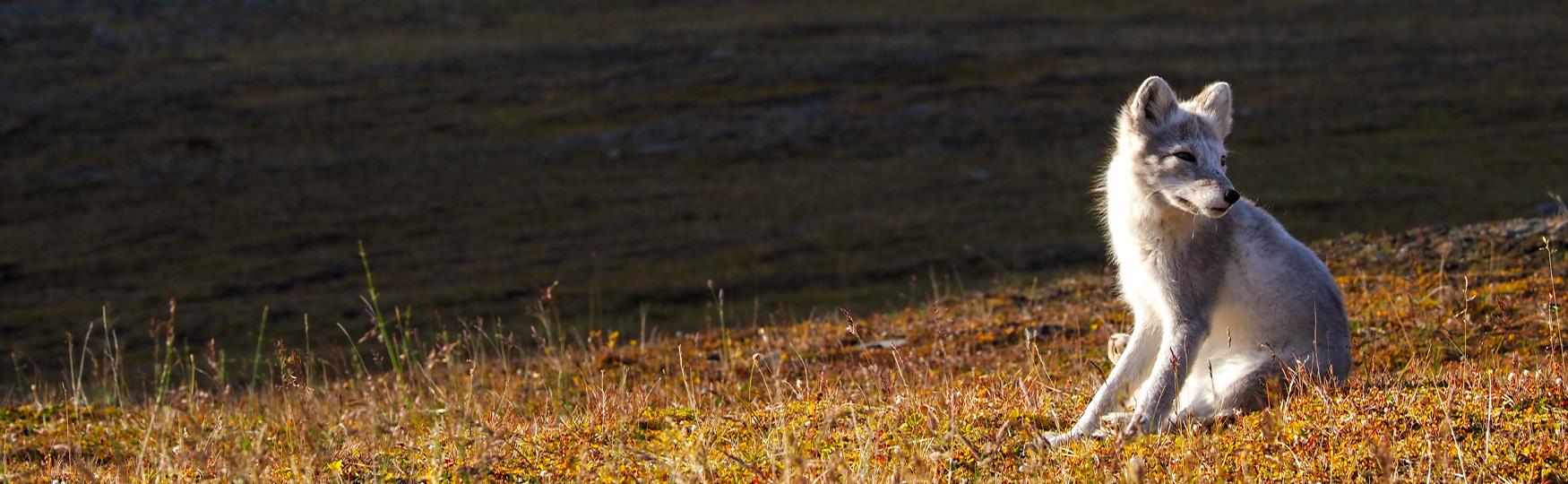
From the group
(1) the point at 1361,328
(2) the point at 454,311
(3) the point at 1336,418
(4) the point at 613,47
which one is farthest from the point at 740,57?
(3) the point at 1336,418

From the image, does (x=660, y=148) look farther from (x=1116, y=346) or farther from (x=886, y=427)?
(x=886, y=427)

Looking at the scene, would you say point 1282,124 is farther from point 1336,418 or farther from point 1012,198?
point 1336,418

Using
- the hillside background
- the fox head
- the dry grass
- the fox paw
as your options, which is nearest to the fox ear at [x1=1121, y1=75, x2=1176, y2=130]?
the fox head

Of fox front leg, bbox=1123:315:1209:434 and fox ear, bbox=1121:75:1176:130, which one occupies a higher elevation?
fox ear, bbox=1121:75:1176:130

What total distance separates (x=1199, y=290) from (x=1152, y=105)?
3.35ft

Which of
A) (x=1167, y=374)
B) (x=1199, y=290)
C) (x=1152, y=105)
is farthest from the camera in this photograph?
(x=1152, y=105)

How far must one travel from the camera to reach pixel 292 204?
32.6m

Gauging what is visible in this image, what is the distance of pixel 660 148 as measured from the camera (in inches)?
1526

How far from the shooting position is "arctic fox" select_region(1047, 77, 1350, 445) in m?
6.52

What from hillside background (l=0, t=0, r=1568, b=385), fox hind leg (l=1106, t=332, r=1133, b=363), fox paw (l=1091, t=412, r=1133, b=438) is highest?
fox paw (l=1091, t=412, r=1133, b=438)

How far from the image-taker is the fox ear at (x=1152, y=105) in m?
7.18

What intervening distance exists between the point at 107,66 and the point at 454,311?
36245 mm

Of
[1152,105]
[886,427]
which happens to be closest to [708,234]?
[1152,105]

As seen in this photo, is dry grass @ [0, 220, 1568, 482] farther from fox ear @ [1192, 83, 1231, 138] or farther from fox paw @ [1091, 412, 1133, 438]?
fox ear @ [1192, 83, 1231, 138]
